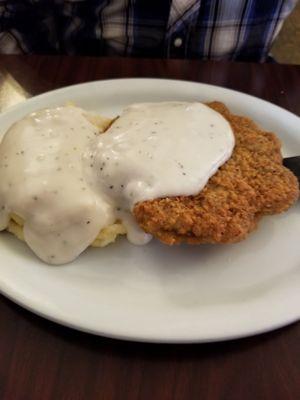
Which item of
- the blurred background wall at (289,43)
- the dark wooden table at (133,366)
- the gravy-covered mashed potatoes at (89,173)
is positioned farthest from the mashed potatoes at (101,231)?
the blurred background wall at (289,43)

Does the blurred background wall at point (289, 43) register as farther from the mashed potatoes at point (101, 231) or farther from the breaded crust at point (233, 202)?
the mashed potatoes at point (101, 231)

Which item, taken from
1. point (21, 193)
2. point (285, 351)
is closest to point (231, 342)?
point (285, 351)

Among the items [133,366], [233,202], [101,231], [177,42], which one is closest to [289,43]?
[177,42]

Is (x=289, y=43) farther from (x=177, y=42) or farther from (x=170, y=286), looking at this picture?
(x=170, y=286)

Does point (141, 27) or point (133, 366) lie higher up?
point (141, 27)

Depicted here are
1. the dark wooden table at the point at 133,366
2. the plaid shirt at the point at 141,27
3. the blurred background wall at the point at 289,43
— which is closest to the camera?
the dark wooden table at the point at 133,366

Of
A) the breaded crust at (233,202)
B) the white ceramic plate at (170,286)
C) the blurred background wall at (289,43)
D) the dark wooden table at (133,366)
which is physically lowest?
the blurred background wall at (289,43)
